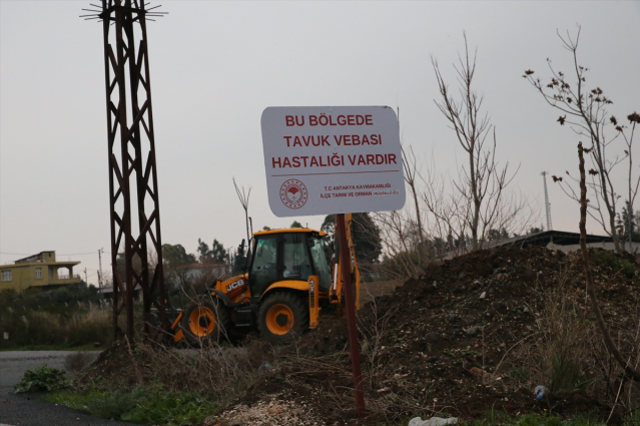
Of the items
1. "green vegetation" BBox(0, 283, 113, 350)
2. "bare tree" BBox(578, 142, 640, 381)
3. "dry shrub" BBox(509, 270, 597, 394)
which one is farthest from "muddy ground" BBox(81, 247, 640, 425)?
"green vegetation" BBox(0, 283, 113, 350)

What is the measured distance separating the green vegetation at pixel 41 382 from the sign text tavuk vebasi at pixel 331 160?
7301 millimetres

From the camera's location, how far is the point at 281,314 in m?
14.8

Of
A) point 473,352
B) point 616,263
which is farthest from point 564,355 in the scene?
point 616,263

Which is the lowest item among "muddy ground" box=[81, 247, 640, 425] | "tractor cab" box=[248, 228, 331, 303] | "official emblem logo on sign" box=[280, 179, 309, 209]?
"muddy ground" box=[81, 247, 640, 425]

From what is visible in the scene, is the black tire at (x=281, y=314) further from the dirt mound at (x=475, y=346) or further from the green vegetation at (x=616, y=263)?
the green vegetation at (x=616, y=263)

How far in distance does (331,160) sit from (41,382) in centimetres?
759

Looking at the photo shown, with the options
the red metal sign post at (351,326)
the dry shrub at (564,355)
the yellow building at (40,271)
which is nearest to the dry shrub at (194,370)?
the red metal sign post at (351,326)

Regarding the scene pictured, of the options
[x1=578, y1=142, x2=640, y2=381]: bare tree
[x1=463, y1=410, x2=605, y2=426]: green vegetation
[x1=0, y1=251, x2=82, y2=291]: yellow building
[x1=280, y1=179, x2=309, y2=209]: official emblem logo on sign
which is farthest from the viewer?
[x1=0, y1=251, x2=82, y2=291]: yellow building

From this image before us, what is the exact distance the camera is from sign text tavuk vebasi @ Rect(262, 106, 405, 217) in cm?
574

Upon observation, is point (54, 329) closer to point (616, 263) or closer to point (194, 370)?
point (194, 370)

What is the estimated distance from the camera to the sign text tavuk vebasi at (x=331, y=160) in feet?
18.8

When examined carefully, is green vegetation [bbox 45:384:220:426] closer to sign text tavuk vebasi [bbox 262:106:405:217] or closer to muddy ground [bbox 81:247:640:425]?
muddy ground [bbox 81:247:640:425]

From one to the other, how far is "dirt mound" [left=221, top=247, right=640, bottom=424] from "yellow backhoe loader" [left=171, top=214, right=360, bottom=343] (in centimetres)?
400

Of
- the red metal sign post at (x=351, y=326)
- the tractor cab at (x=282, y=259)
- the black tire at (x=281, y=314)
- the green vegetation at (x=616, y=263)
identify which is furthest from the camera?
the tractor cab at (x=282, y=259)
